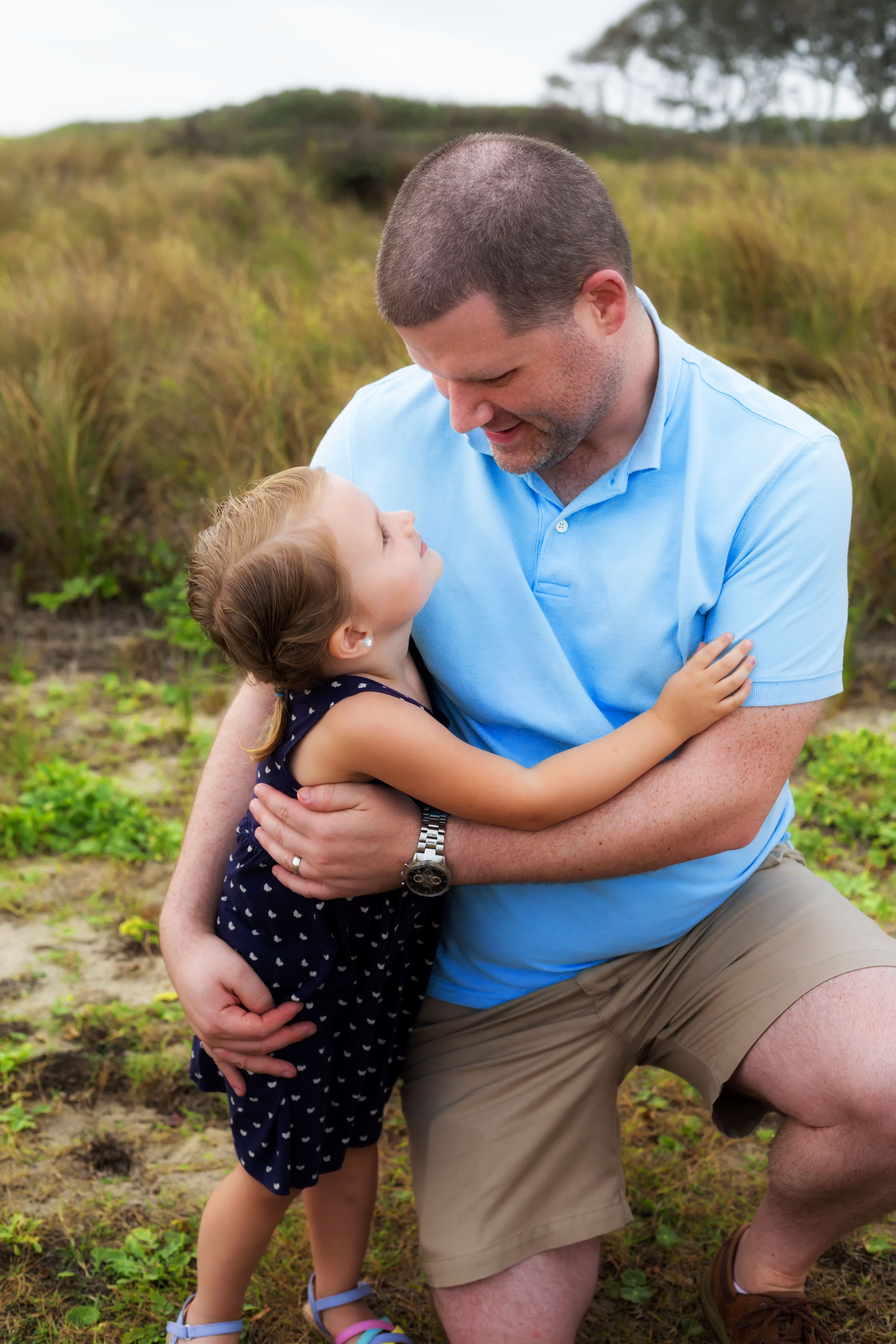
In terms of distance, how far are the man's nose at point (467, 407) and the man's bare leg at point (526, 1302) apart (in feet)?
4.46

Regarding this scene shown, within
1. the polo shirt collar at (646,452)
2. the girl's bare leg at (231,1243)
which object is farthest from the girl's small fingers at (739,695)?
the girl's bare leg at (231,1243)

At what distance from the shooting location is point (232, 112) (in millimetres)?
18938

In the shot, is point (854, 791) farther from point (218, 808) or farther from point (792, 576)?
point (218, 808)

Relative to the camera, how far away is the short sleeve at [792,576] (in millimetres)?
1677

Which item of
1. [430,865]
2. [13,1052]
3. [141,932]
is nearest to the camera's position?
[430,865]

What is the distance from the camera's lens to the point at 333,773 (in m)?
1.72

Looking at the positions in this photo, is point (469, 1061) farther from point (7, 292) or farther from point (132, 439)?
point (7, 292)

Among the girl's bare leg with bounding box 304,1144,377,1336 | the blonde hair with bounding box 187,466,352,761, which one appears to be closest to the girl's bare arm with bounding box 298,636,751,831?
the blonde hair with bounding box 187,466,352,761

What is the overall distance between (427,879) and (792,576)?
0.72 m

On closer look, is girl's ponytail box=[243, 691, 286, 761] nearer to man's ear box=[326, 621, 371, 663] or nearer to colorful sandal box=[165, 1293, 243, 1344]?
man's ear box=[326, 621, 371, 663]

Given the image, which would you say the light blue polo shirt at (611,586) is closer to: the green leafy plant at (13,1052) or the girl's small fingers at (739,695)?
the girl's small fingers at (739,695)

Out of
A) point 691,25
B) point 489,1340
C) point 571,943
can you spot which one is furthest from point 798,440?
point 691,25

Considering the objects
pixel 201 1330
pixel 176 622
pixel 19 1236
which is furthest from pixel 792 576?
pixel 176 622

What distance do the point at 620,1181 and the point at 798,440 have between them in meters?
1.27
